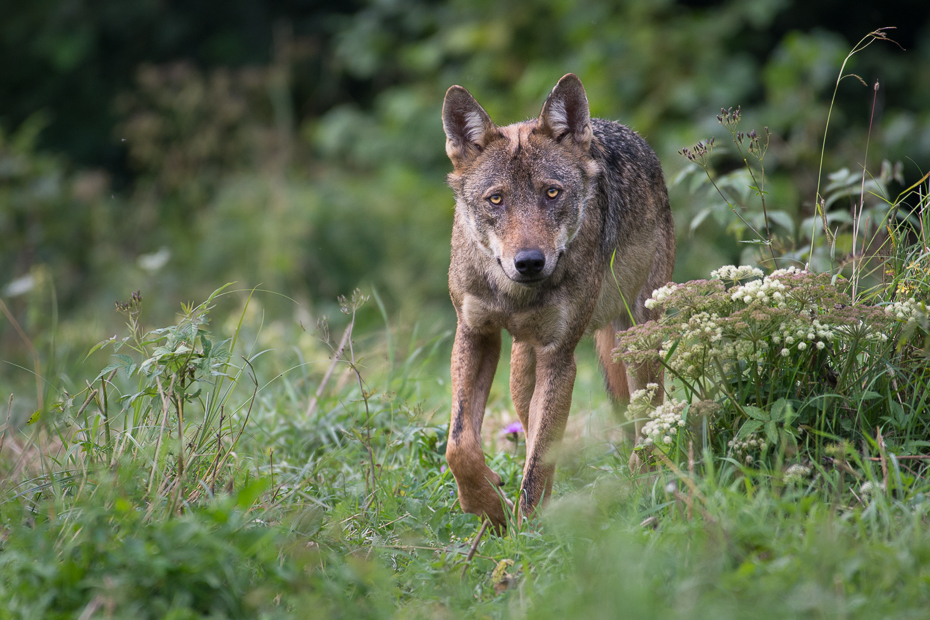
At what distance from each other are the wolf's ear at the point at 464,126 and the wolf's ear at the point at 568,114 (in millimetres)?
293

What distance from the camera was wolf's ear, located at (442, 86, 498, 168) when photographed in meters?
4.28

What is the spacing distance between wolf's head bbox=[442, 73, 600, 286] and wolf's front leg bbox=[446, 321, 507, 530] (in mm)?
505

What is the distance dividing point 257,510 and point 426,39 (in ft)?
35.4

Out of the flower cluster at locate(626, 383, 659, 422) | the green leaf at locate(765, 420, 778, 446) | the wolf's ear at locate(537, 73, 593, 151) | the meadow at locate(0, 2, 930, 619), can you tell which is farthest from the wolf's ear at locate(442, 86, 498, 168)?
the green leaf at locate(765, 420, 778, 446)

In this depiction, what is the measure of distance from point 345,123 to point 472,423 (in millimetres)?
9160

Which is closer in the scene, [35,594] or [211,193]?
[35,594]

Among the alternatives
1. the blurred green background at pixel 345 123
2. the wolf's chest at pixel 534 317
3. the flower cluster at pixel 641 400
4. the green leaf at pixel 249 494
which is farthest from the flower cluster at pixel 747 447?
the blurred green background at pixel 345 123

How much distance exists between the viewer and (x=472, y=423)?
160 inches

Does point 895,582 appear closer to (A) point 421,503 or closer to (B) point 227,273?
(A) point 421,503

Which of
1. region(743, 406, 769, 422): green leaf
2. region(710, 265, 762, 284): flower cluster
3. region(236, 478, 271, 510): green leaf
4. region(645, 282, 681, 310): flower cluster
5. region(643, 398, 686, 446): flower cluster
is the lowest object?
region(643, 398, 686, 446): flower cluster

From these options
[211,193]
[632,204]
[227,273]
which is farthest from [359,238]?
[632,204]

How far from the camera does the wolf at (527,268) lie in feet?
12.7

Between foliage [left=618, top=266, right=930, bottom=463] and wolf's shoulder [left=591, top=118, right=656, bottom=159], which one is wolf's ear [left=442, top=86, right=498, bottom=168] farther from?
foliage [left=618, top=266, right=930, bottom=463]

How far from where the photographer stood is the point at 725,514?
9.62 ft
